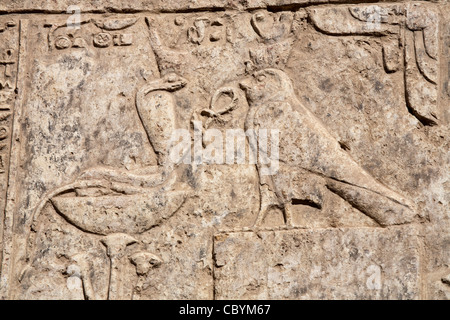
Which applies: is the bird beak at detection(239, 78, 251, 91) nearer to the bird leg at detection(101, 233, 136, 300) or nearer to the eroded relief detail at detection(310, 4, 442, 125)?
the eroded relief detail at detection(310, 4, 442, 125)

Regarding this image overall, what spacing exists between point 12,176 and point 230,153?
1160 mm

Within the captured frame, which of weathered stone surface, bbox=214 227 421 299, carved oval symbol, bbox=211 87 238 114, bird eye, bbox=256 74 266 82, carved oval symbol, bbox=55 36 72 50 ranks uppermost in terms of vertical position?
carved oval symbol, bbox=55 36 72 50

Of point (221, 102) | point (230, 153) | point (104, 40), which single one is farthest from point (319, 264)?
point (104, 40)

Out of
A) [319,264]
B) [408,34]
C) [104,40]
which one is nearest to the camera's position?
[319,264]

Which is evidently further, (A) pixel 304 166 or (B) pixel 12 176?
(B) pixel 12 176

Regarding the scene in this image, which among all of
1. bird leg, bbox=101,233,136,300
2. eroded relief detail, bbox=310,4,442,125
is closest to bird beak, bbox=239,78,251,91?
eroded relief detail, bbox=310,4,442,125

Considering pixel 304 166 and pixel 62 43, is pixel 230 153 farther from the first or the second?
pixel 62 43

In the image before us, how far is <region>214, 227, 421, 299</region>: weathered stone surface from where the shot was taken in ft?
10.6

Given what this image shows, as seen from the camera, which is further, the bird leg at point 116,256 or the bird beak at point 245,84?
the bird beak at point 245,84

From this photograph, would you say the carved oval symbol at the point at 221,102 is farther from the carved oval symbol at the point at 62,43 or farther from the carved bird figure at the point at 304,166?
the carved oval symbol at the point at 62,43

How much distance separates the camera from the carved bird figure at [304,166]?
129 inches

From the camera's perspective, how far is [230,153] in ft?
11.2

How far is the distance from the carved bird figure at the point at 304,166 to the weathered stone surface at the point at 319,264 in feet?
0.32

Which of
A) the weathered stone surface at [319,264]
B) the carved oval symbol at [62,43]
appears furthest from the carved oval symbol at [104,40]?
the weathered stone surface at [319,264]
